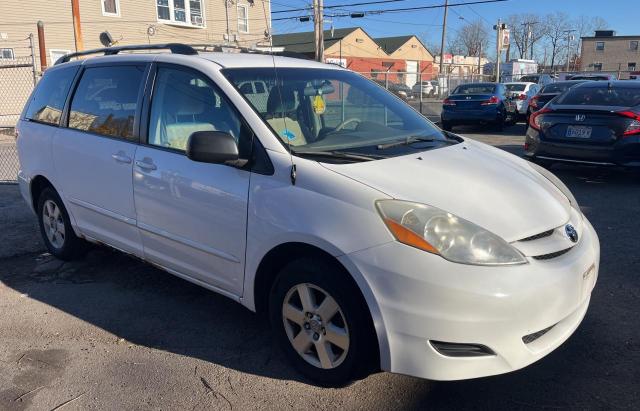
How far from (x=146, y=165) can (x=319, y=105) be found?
123cm

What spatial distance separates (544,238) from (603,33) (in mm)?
79871

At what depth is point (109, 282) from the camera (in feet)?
15.0

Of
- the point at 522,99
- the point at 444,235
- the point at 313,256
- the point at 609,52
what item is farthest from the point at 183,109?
the point at 609,52

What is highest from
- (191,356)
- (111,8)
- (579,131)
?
(111,8)

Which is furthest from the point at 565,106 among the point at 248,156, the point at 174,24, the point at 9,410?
the point at 174,24

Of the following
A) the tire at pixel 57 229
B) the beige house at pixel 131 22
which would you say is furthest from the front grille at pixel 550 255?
the beige house at pixel 131 22

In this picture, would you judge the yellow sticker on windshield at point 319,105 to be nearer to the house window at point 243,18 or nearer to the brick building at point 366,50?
the house window at point 243,18

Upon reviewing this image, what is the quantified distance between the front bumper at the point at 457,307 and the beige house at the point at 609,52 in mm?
75549

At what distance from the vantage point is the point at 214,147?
120 inches

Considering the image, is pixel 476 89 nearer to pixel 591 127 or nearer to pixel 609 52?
pixel 591 127

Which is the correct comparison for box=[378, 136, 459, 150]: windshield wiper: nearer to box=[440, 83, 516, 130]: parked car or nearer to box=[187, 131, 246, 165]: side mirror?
box=[187, 131, 246, 165]: side mirror

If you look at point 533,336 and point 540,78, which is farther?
point 540,78

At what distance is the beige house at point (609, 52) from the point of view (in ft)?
227

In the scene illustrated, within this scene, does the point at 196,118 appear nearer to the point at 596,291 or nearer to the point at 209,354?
the point at 209,354
